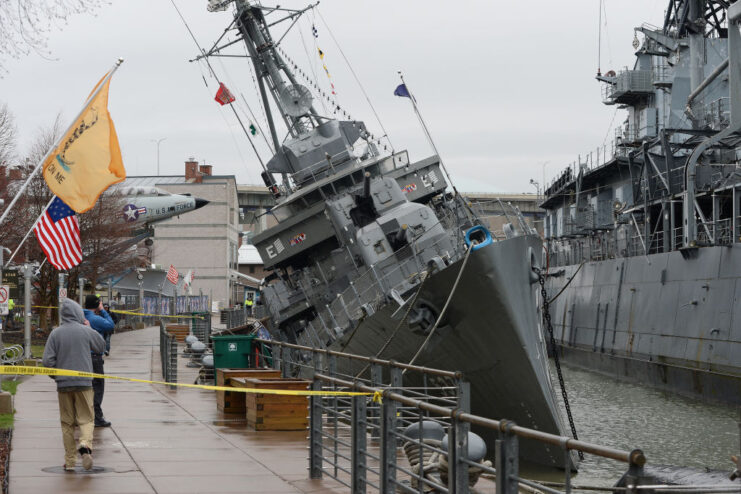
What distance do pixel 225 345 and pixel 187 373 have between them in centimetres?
751

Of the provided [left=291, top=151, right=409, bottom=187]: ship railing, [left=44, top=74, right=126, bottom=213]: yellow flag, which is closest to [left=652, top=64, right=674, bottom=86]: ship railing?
[left=291, top=151, right=409, bottom=187]: ship railing

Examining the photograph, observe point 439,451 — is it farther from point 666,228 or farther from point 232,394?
point 666,228

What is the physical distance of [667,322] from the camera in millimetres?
34906

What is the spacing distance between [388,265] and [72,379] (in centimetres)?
→ 1466

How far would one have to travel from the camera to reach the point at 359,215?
27.6 metres

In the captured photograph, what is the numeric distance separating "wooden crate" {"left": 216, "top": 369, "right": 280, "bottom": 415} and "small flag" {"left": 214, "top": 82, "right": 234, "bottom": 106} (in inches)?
720

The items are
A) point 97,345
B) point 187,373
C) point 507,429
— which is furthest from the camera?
point 187,373

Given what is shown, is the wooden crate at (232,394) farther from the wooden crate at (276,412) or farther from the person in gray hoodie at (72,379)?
the person in gray hoodie at (72,379)

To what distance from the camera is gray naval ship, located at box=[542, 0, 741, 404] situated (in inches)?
1229

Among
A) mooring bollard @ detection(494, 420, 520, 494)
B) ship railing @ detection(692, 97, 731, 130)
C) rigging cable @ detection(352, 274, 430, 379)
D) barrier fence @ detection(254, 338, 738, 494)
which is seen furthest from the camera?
ship railing @ detection(692, 97, 731, 130)

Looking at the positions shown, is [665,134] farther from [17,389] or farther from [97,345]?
[97,345]

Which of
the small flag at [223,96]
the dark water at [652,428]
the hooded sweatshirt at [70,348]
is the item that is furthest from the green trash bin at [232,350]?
the small flag at [223,96]

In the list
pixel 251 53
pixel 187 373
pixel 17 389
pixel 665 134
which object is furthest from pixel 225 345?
pixel 665 134

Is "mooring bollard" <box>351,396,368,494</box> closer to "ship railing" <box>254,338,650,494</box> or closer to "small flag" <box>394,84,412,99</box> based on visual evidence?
"ship railing" <box>254,338,650,494</box>
